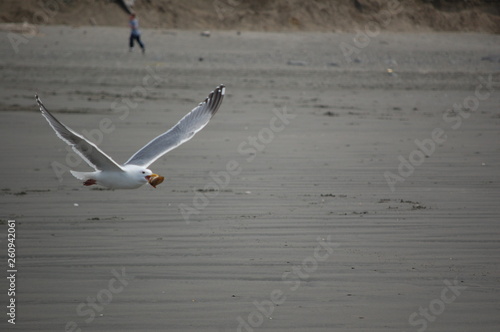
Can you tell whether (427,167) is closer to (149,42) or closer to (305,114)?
(305,114)

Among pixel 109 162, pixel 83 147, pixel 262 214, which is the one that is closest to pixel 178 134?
pixel 262 214

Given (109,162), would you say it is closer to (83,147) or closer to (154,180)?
(83,147)

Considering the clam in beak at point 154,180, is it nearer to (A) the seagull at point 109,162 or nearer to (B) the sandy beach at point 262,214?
(A) the seagull at point 109,162

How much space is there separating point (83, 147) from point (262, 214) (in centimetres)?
207

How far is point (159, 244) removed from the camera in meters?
7.03

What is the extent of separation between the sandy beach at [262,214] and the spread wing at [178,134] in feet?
1.96

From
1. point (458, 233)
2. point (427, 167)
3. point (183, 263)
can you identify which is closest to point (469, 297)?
point (458, 233)

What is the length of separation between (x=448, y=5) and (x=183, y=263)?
1424 inches

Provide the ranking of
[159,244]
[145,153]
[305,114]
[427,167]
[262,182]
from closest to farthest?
[159,244] → [145,153] → [262,182] → [427,167] → [305,114]

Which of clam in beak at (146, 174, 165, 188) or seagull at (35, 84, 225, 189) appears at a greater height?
seagull at (35, 84, 225, 189)

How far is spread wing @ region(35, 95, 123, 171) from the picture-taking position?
6.73 m

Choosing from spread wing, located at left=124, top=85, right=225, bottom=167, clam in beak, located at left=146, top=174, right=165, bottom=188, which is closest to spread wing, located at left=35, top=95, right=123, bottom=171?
clam in beak, located at left=146, top=174, right=165, bottom=188

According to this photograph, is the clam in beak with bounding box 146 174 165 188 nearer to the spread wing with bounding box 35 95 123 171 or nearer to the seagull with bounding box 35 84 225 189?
the seagull with bounding box 35 84 225 189

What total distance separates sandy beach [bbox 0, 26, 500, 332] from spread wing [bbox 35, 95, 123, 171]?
66 centimetres
